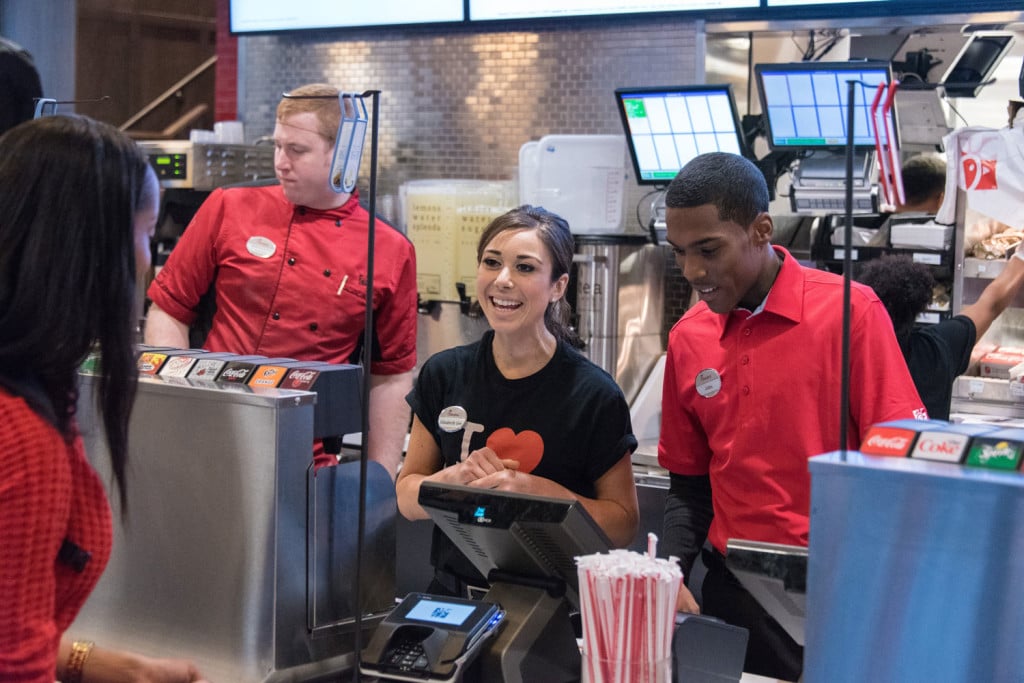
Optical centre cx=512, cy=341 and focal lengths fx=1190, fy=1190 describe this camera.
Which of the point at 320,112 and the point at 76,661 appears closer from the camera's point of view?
the point at 76,661

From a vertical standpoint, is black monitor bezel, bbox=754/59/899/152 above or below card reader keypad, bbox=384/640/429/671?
above

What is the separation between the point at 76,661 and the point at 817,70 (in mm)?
3088

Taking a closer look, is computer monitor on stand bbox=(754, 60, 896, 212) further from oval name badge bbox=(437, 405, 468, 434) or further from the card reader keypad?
the card reader keypad

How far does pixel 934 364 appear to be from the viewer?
303cm

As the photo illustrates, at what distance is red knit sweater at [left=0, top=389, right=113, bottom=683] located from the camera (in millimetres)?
1172

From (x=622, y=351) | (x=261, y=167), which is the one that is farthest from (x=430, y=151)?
(x=622, y=351)

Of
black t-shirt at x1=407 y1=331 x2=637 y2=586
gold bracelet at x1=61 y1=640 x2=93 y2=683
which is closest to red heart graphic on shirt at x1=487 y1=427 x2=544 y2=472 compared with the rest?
black t-shirt at x1=407 y1=331 x2=637 y2=586

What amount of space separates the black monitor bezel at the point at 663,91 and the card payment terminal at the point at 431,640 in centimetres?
264

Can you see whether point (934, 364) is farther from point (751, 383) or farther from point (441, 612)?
point (441, 612)

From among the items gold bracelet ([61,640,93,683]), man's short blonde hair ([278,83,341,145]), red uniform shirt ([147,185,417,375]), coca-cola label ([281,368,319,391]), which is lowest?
gold bracelet ([61,640,93,683])

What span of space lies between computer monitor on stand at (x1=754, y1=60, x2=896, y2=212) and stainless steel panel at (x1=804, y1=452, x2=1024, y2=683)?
2752 millimetres

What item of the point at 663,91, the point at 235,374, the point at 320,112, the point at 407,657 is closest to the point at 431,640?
the point at 407,657

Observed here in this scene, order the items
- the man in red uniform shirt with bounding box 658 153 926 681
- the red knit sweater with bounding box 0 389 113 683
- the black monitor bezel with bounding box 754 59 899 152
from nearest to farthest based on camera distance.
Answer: the red knit sweater with bounding box 0 389 113 683
the man in red uniform shirt with bounding box 658 153 926 681
the black monitor bezel with bounding box 754 59 899 152

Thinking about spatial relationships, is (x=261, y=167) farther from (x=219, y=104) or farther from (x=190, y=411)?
(x=190, y=411)
